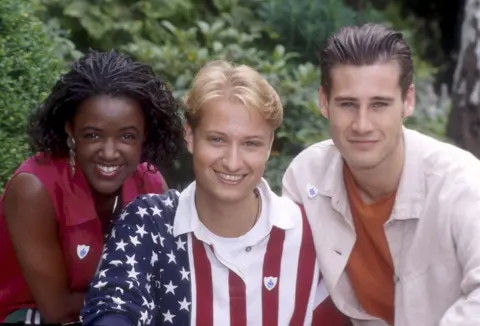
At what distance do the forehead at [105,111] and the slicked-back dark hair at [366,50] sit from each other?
0.69 metres

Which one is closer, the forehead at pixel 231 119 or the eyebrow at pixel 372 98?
the forehead at pixel 231 119

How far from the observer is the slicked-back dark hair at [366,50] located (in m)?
3.03

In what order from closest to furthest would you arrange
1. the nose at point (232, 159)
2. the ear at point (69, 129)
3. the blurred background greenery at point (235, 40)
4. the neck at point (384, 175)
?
the nose at point (232, 159)
the neck at point (384, 175)
the ear at point (69, 129)
the blurred background greenery at point (235, 40)

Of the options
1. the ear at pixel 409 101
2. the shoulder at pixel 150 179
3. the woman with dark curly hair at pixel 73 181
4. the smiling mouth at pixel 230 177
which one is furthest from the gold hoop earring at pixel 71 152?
the ear at pixel 409 101

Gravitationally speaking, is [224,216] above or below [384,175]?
below

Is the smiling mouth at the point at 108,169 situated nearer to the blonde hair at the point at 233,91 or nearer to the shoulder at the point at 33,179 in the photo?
the shoulder at the point at 33,179

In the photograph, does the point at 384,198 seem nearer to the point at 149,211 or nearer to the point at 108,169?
the point at 149,211

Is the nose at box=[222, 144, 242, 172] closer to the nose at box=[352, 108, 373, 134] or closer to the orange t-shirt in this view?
the nose at box=[352, 108, 373, 134]

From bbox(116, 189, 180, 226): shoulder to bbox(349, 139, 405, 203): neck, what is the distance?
25.5 inches

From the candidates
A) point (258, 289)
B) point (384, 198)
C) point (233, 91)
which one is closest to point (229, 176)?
point (233, 91)

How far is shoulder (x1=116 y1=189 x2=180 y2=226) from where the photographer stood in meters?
2.88

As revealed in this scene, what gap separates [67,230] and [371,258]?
1.06 meters

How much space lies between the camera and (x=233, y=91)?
2848 millimetres

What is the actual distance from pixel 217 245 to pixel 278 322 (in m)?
0.32
